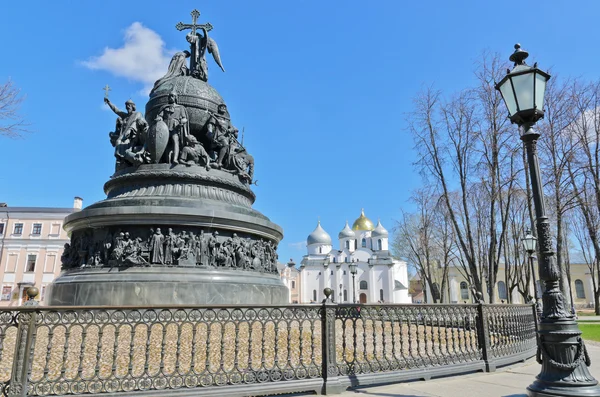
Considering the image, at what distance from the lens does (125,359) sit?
20.4 feet

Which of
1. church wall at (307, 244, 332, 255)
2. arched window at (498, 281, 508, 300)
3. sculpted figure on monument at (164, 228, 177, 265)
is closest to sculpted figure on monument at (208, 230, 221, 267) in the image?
sculpted figure on monument at (164, 228, 177, 265)

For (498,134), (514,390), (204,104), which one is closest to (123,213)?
(204,104)

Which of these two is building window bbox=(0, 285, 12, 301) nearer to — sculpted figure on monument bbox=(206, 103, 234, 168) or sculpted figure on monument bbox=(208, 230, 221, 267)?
sculpted figure on monument bbox=(206, 103, 234, 168)

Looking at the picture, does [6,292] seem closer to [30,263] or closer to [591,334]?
[30,263]

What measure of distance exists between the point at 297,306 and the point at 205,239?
672cm

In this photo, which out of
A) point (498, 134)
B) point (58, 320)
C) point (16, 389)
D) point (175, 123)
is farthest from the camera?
point (498, 134)

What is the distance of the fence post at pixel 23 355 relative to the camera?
14.8 feet

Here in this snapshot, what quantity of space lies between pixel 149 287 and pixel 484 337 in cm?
849

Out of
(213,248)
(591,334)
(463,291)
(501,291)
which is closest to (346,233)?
(463,291)

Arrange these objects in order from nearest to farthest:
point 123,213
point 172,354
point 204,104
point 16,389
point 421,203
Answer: point 16,389 < point 172,354 < point 123,213 < point 204,104 < point 421,203

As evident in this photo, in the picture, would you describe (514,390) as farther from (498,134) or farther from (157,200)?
(498,134)

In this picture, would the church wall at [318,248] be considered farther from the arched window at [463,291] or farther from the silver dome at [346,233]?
the arched window at [463,291]

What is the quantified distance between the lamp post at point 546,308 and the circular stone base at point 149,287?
745cm

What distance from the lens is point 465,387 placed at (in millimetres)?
5824
